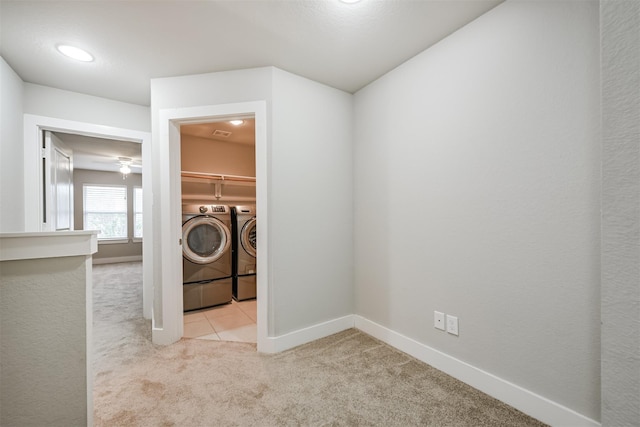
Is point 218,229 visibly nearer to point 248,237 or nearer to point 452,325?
point 248,237

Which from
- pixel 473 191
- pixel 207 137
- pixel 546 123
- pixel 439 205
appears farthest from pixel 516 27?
pixel 207 137

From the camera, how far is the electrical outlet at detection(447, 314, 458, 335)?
1686 millimetres

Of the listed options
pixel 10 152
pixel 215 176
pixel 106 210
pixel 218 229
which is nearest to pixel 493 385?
pixel 218 229

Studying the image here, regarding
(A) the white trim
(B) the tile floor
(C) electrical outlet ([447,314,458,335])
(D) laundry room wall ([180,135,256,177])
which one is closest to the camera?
(C) electrical outlet ([447,314,458,335])

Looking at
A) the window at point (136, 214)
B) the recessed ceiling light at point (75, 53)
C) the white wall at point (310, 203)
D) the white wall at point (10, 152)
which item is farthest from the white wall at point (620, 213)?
the window at point (136, 214)

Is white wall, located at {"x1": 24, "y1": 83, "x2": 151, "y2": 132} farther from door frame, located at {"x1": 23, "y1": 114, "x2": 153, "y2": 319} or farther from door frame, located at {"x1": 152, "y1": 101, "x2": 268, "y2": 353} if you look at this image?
door frame, located at {"x1": 152, "y1": 101, "x2": 268, "y2": 353}

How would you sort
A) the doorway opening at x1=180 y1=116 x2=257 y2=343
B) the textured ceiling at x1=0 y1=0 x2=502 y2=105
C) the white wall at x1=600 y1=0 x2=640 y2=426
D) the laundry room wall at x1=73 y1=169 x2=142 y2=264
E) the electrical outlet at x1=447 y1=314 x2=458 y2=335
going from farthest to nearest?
the laundry room wall at x1=73 y1=169 x2=142 y2=264
the doorway opening at x1=180 y1=116 x2=257 y2=343
the electrical outlet at x1=447 y1=314 x2=458 y2=335
the textured ceiling at x1=0 y1=0 x2=502 y2=105
the white wall at x1=600 y1=0 x2=640 y2=426

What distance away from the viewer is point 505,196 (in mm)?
1455

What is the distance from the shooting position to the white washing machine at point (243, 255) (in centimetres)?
340

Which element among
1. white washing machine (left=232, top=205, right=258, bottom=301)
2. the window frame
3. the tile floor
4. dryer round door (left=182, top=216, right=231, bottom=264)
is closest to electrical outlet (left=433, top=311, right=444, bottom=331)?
the tile floor

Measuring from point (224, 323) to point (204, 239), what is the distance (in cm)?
104

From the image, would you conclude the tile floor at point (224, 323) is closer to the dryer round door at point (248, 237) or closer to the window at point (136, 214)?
the dryer round door at point (248, 237)

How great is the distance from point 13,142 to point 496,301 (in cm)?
361

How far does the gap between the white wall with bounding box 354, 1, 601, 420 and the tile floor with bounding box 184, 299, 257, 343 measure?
52.6 inches
